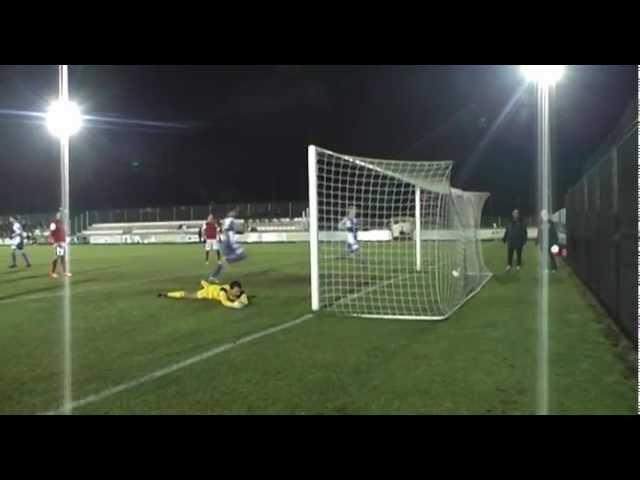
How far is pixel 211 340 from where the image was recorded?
24.1 ft

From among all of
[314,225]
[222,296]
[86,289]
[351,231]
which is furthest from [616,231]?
[86,289]

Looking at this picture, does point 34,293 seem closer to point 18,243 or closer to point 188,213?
point 18,243

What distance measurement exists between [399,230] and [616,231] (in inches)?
436

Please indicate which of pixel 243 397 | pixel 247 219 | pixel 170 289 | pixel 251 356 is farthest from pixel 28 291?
pixel 247 219

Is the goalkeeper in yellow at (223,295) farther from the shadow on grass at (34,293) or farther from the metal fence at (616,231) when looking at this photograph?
the metal fence at (616,231)

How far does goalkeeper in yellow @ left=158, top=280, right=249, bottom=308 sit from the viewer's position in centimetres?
1019

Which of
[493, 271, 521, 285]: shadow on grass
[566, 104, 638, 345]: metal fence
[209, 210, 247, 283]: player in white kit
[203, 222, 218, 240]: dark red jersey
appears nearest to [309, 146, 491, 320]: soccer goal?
[493, 271, 521, 285]: shadow on grass

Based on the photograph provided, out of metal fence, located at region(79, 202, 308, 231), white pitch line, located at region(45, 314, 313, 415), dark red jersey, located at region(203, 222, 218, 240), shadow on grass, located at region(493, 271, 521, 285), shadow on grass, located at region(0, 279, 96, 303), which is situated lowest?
white pitch line, located at region(45, 314, 313, 415)

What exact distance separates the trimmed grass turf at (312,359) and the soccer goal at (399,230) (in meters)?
0.78

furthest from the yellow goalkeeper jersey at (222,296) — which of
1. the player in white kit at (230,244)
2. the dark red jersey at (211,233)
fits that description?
the dark red jersey at (211,233)

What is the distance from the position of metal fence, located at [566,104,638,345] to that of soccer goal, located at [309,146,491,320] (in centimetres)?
252

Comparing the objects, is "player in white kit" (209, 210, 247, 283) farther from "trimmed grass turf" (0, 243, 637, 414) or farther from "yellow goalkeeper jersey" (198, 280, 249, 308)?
"trimmed grass turf" (0, 243, 637, 414)

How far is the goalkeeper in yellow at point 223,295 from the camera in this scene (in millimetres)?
10189

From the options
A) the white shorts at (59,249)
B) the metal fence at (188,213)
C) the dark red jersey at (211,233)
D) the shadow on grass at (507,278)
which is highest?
the metal fence at (188,213)
